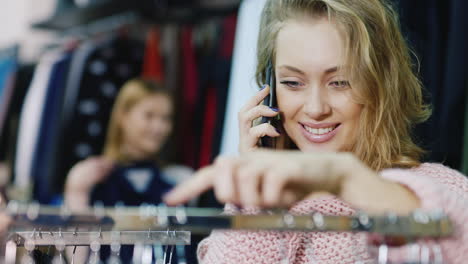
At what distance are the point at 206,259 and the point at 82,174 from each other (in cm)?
124

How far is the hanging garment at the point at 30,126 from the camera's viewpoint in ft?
6.95

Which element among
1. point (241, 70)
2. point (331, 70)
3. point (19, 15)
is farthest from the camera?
point (19, 15)

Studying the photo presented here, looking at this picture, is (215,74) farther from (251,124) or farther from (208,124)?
(251,124)

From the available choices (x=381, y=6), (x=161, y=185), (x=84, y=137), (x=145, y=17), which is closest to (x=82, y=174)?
(x=84, y=137)

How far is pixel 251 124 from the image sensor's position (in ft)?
3.11

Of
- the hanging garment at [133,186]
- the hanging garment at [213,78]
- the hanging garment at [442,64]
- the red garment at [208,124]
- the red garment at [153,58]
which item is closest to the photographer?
the hanging garment at [442,64]

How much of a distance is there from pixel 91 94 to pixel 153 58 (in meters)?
0.27

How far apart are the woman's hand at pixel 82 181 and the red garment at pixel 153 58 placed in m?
0.40

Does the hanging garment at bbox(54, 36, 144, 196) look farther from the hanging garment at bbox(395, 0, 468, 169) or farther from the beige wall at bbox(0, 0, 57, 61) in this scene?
the hanging garment at bbox(395, 0, 468, 169)

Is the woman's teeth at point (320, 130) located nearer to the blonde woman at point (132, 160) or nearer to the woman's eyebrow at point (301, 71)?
the woman's eyebrow at point (301, 71)

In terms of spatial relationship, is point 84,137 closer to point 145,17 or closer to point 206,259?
point 145,17

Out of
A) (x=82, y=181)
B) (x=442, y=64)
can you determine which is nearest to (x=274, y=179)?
(x=442, y=64)

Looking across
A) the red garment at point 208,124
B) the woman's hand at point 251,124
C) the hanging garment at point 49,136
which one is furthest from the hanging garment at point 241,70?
the hanging garment at point 49,136

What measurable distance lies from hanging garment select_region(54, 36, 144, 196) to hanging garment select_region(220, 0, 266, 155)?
669 mm
